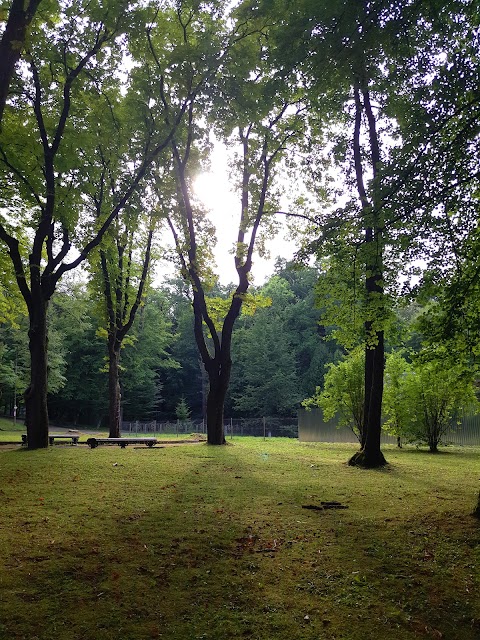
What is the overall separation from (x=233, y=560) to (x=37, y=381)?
31.2ft

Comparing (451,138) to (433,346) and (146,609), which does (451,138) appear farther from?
(146,609)

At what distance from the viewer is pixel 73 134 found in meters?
13.3

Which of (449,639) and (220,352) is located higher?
Answer: (220,352)

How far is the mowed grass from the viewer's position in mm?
3645

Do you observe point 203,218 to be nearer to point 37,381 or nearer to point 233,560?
point 37,381

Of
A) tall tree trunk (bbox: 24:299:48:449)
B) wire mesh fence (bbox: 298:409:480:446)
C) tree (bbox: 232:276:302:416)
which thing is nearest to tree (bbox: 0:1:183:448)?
tall tree trunk (bbox: 24:299:48:449)

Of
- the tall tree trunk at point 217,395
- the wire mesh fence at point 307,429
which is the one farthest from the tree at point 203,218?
the wire mesh fence at point 307,429

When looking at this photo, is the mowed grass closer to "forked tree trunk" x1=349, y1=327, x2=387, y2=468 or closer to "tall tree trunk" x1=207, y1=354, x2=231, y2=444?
"forked tree trunk" x1=349, y1=327, x2=387, y2=468

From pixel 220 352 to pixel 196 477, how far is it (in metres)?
8.12

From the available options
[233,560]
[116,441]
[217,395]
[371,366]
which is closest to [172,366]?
[217,395]

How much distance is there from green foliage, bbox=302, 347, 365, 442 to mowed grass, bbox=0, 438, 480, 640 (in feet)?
31.4

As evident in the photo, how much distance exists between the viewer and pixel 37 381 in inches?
500

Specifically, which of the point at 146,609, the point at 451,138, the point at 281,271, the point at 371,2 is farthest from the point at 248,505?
the point at 281,271

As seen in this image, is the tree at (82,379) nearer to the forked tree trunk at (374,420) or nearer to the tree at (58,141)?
the tree at (58,141)
